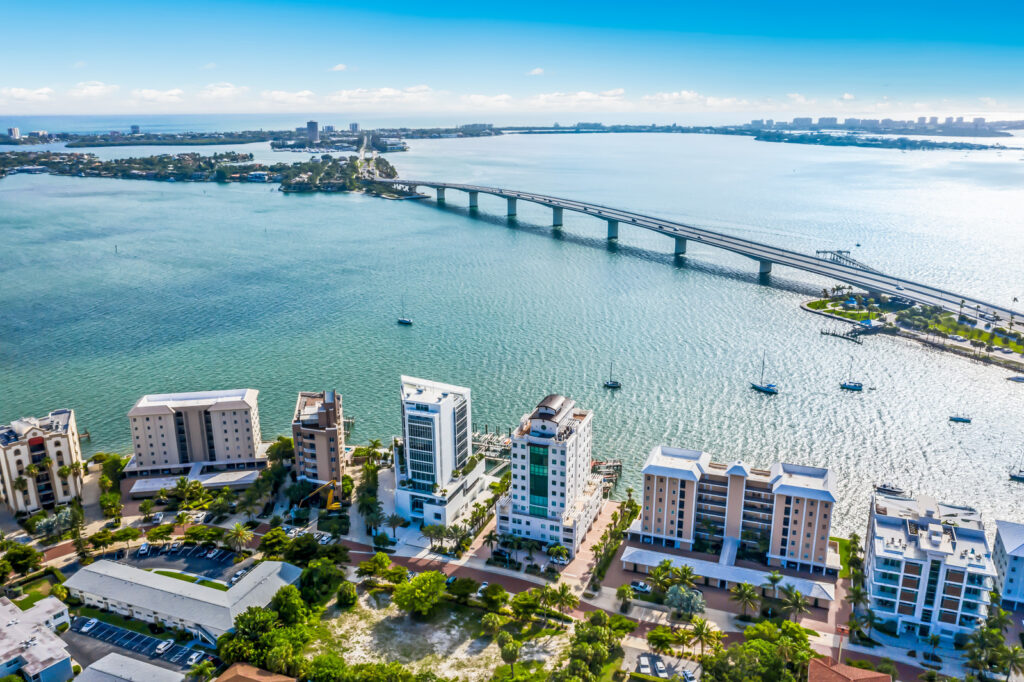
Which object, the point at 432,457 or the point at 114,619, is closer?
the point at 114,619

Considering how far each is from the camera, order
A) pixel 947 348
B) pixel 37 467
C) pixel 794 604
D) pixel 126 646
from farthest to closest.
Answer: pixel 947 348 → pixel 37 467 → pixel 794 604 → pixel 126 646

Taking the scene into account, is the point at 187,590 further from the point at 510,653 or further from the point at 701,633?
the point at 701,633

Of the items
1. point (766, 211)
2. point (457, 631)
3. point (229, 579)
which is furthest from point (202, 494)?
point (766, 211)

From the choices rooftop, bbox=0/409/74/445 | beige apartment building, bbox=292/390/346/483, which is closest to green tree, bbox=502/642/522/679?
beige apartment building, bbox=292/390/346/483

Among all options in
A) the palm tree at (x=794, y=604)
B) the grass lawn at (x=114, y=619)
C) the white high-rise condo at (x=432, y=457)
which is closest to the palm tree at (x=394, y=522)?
the white high-rise condo at (x=432, y=457)

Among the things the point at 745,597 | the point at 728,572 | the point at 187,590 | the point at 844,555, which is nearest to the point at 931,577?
the point at 844,555

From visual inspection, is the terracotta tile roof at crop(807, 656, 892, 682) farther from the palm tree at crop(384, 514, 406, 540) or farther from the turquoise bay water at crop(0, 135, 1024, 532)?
the palm tree at crop(384, 514, 406, 540)

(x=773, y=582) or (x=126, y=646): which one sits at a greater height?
(x=773, y=582)

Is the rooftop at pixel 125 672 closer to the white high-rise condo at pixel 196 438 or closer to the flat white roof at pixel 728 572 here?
the white high-rise condo at pixel 196 438
